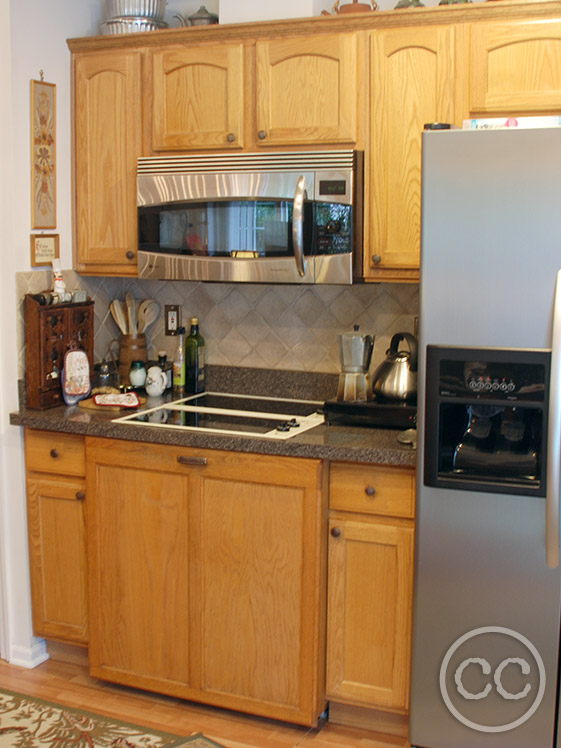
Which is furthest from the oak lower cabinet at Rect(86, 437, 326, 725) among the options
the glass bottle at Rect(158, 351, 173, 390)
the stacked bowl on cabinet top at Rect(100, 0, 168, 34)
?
the stacked bowl on cabinet top at Rect(100, 0, 168, 34)

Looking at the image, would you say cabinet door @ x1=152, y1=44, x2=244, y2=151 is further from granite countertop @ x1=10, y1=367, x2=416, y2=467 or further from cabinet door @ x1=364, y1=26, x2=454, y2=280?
granite countertop @ x1=10, y1=367, x2=416, y2=467

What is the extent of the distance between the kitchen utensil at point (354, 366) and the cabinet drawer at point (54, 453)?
0.89 meters

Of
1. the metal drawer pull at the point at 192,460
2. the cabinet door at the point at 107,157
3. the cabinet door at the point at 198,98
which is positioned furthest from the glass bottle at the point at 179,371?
the cabinet door at the point at 198,98

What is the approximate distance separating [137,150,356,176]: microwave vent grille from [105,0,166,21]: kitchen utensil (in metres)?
0.52

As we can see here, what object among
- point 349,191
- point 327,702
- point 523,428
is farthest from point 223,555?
point 349,191

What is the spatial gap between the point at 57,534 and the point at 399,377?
4.23ft

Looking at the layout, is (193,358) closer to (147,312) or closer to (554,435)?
(147,312)

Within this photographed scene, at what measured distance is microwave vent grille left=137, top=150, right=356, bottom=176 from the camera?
9.07ft

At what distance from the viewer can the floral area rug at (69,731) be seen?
104 inches

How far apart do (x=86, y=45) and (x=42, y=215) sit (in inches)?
24.5

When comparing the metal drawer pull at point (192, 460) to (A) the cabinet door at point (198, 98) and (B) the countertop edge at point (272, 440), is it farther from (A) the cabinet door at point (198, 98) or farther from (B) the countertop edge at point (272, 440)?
(A) the cabinet door at point (198, 98)

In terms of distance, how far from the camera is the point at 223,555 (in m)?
2.73

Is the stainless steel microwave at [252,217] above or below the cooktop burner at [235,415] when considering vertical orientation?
above

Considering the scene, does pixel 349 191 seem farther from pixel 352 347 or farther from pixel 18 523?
pixel 18 523
